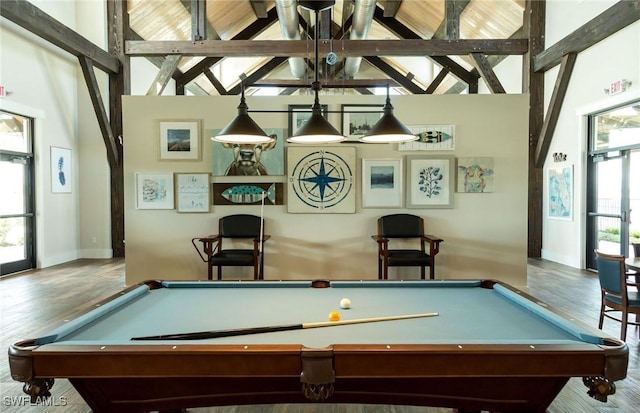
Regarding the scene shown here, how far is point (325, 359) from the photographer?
138 cm

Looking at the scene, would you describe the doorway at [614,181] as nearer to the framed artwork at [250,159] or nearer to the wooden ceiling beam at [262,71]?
the framed artwork at [250,159]

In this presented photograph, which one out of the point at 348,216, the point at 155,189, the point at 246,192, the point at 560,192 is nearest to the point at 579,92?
the point at 560,192

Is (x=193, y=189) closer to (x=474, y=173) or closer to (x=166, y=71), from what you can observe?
(x=166, y=71)

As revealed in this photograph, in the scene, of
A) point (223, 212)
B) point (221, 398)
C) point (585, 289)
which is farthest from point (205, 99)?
point (585, 289)

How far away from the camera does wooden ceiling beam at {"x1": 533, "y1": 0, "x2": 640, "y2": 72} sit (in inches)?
193

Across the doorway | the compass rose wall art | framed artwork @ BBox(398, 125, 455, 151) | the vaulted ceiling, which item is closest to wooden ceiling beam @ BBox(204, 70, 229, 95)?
the vaulted ceiling

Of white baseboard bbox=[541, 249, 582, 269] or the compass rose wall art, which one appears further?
white baseboard bbox=[541, 249, 582, 269]

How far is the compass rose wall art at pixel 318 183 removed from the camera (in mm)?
5055

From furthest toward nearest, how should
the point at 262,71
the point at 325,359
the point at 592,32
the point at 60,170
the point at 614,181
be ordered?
the point at 262,71
the point at 60,170
the point at 614,181
the point at 592,32
the point at 325,359

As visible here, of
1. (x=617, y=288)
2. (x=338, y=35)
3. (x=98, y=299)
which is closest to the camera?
(x=617, y=288)

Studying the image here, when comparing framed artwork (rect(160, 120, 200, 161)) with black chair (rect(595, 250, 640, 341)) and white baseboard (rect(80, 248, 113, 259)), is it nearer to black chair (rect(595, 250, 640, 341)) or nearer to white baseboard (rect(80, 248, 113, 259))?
white baseboard (rect(80, 248, 113, 259))

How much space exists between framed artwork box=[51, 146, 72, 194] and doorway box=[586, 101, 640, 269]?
29.9 feet

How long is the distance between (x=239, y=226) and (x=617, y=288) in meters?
3.91

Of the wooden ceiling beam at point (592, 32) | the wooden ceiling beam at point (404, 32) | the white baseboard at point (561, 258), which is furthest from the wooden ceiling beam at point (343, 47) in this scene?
the white baseboard at point (561, 258)
